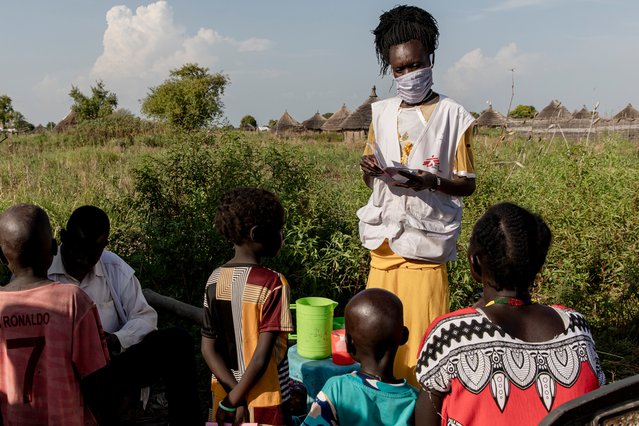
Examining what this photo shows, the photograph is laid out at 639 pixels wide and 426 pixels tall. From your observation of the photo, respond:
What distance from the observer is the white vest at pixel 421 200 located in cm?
239

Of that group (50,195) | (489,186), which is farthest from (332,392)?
(50,195)

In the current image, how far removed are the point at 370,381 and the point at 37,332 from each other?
110 cm

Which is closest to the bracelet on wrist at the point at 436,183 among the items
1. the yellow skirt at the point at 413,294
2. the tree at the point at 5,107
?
the yellow skirt at the point at 413,294

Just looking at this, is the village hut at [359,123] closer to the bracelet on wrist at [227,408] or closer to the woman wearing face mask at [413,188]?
the woman wearing face mask at [413,188]

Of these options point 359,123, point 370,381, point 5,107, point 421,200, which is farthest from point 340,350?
point 5,107

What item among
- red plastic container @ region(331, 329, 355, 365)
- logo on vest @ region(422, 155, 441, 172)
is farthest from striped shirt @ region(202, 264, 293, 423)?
logo on vest @ region(422, 155, 441, 172)

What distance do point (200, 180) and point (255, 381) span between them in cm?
310

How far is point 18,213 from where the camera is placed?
6.17 feet

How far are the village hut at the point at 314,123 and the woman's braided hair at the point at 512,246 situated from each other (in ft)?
131

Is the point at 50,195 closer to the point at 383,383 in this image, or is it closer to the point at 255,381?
the point at 255,381

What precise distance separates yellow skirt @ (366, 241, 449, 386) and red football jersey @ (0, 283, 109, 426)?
1213 millimetres

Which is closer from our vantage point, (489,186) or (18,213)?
(18,213)

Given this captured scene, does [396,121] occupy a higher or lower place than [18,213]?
higher

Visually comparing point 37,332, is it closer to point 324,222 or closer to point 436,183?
point 436,183
